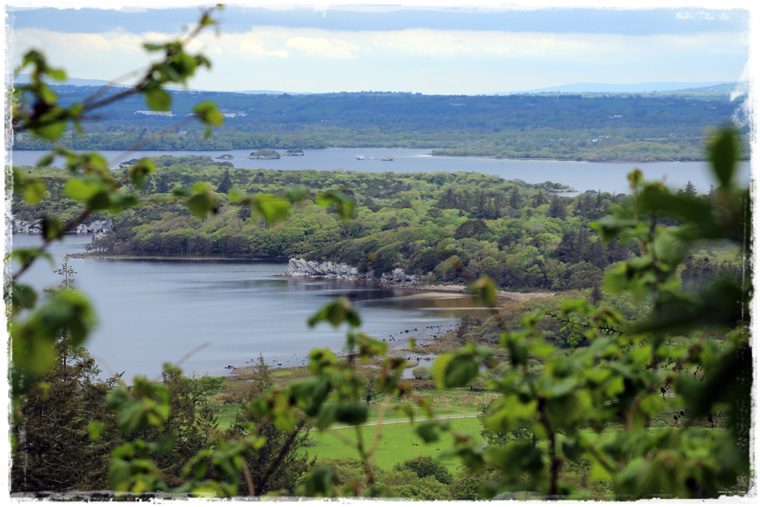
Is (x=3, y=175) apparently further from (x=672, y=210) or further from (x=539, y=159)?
(x=539, y=159)

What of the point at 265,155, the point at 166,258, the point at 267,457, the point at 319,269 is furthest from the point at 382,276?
the point at 265,155

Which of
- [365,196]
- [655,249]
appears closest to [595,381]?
[655,249]

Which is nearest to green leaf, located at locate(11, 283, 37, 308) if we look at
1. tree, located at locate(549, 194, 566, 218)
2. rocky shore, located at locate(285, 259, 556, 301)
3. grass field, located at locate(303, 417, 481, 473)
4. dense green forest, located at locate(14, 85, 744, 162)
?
grass field, located at locate(303, 417, 481, 473)

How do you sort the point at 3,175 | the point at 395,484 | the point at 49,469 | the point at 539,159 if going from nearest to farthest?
the point at 3,175, the point at 49,469, the point at 395,484, the point at 539,159

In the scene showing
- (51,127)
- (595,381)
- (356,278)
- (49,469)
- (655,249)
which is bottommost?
(356,278)

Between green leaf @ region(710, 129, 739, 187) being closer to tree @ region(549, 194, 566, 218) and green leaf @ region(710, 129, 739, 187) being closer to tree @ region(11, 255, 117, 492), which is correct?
tree @ region(11, 255, 117, 492)

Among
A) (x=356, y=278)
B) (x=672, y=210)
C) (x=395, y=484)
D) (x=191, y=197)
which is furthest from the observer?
(x=356, y=278)

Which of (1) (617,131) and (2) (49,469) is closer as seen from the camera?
(2) (49,469)
